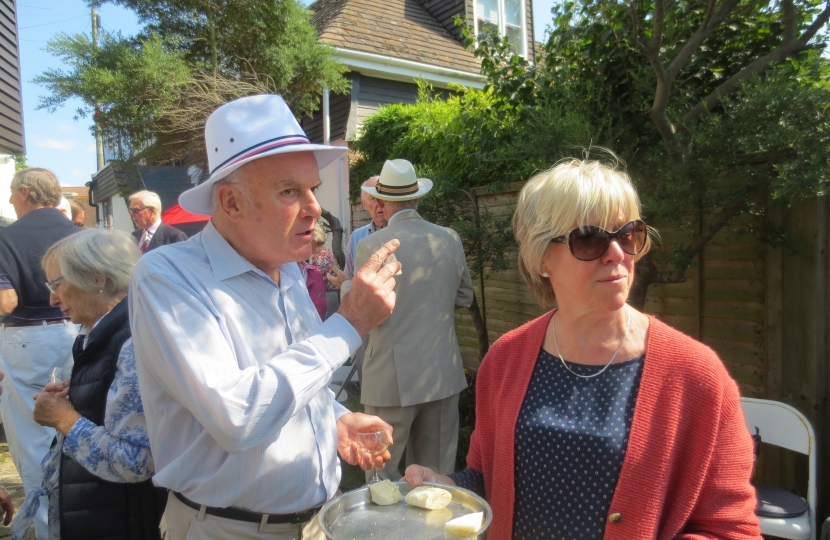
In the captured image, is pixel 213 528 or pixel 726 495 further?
pixel 213 528

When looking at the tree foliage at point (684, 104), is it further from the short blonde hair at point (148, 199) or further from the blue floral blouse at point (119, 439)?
the short blonde hair at point (148, 199)

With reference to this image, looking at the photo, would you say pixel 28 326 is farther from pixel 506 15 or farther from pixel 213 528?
pixel 506 15

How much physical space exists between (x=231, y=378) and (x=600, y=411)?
99 centimetres

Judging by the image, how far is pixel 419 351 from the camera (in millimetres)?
3725

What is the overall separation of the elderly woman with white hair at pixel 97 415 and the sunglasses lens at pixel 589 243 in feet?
5.07

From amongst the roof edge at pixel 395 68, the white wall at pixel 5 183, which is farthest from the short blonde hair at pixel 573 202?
the white wall at pixel 5 183

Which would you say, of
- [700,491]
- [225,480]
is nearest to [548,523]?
[700,491]

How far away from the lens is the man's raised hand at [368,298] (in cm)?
165

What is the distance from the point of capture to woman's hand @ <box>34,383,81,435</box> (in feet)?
7.16

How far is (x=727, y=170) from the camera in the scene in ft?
10.6

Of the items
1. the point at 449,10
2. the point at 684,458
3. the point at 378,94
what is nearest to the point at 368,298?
the point at 684,458

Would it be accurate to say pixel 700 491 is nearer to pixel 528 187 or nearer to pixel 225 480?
pixel 528 187

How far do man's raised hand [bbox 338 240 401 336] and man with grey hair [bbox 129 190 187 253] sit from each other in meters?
4.82

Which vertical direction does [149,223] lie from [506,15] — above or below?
below
